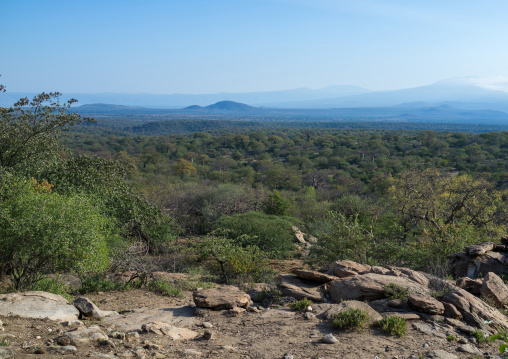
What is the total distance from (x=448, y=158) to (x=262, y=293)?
4767cm

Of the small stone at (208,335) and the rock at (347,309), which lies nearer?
the small stone at (208,335)

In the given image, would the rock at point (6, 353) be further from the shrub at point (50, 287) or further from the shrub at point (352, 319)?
the shrub at point (352, 319)

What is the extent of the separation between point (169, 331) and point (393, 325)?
12.2 feet

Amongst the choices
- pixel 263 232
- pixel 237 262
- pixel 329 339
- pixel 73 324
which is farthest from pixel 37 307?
pixel 263 232

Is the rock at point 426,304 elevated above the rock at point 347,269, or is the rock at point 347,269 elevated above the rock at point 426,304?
the rock at point 426,304

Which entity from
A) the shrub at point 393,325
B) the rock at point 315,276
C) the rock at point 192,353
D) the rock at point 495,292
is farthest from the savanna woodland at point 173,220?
the shrub at point 393,325

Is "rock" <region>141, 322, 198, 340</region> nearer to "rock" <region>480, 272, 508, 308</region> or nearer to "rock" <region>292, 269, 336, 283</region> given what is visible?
"rock" <region>292, 269, 336, 283</region>

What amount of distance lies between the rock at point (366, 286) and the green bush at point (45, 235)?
16.8 feet

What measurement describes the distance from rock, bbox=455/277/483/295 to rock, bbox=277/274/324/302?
118 inches

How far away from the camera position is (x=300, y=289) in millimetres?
9234

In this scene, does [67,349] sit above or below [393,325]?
above

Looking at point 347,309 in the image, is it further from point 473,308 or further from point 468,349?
point 473,308

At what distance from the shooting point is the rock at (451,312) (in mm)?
7441

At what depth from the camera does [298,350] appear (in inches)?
249
